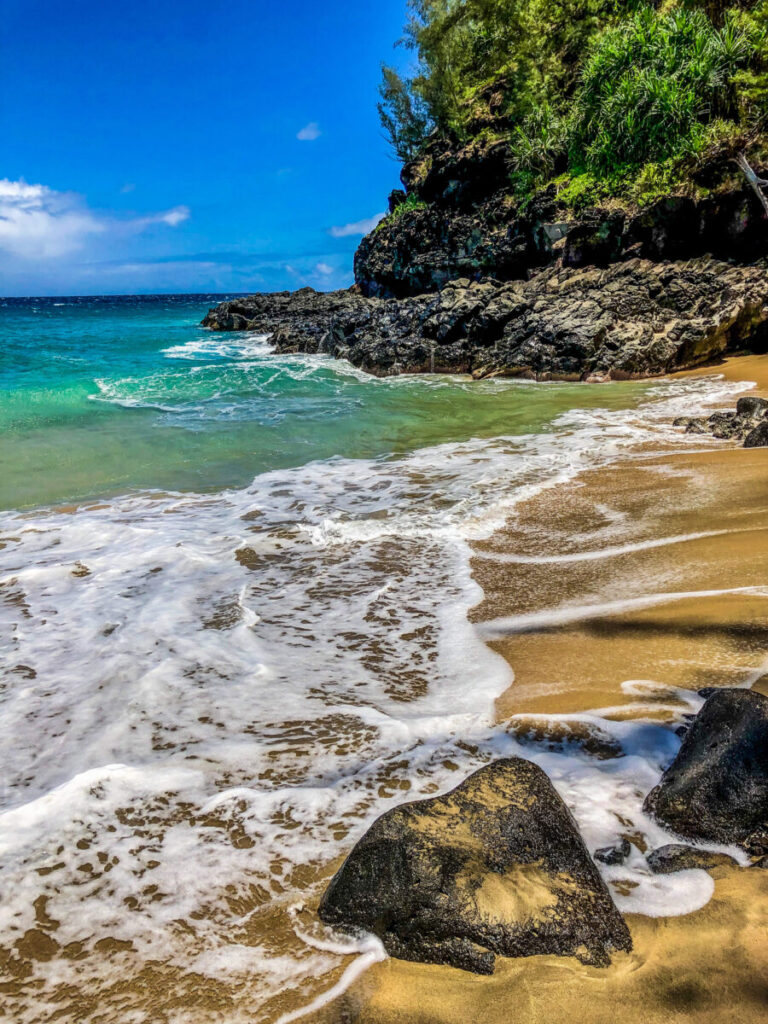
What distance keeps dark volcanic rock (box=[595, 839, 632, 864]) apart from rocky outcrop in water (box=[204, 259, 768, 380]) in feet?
44.2

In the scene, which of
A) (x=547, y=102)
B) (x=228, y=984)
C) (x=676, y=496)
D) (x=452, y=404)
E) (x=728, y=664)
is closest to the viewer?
(x=228, y=984)

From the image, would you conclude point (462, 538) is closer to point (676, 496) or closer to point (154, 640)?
point (676, 496)

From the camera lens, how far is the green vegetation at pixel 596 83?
17531 mm

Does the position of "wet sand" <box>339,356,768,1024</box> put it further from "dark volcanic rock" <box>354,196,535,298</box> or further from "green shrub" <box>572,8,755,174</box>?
"dark volcanic rock" <box>354,196,535,298</box>

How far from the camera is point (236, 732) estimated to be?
2.56m

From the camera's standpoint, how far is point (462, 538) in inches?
193

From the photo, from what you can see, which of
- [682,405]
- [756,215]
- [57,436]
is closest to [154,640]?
[57,436]

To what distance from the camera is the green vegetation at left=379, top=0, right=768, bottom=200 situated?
17.5m

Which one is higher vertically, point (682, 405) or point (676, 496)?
point (682, 405)

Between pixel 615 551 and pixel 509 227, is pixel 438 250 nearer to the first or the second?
pixel 509 227

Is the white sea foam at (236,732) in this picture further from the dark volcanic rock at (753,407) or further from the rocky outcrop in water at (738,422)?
the dark volcanic rock at (753,407)

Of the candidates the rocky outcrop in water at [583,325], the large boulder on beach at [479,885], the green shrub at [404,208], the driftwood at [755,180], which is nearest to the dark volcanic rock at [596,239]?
the rocky outcrop in water at [583,325]

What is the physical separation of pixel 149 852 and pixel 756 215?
1887 cm

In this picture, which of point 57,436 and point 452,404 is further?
point 452,404
